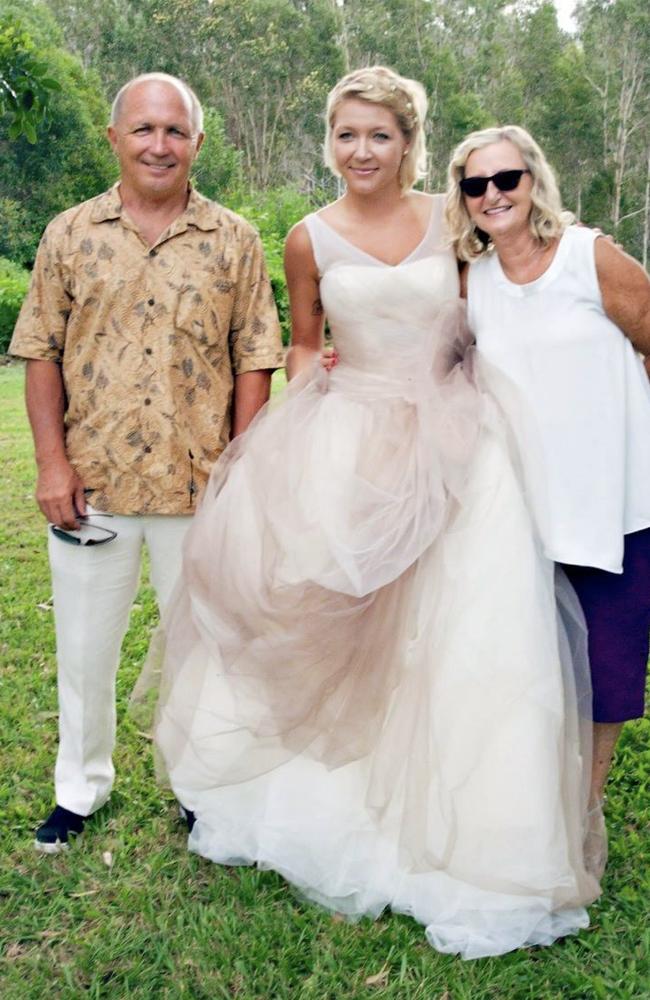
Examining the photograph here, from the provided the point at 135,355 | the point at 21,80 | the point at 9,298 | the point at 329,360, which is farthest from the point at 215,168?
the point at 135,355

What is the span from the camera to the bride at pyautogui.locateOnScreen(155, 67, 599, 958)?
3.06 metres

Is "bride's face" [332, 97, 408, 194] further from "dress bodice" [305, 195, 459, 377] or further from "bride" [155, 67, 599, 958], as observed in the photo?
"dress bodice" [305, 195, 459, 377]

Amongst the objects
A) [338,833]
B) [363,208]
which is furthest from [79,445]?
[338,833]

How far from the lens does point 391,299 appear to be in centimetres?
355

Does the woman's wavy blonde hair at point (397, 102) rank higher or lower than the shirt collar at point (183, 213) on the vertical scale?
higher

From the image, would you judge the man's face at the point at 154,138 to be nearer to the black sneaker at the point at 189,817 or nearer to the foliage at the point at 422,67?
the black sneaker at the point at 189,817

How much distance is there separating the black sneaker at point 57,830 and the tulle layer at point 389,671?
0.48m

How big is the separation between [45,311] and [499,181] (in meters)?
1.42

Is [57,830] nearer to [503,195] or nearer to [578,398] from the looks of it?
[578,398]

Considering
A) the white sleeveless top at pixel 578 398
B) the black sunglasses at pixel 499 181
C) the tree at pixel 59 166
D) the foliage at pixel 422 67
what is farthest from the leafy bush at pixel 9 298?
the foliage at pixel 422 67

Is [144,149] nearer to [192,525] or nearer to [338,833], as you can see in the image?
[192,525]

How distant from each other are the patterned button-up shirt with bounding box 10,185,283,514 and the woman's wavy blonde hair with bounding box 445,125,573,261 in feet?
2.10

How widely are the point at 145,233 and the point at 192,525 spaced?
35.8 inches

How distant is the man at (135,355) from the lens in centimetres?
331
